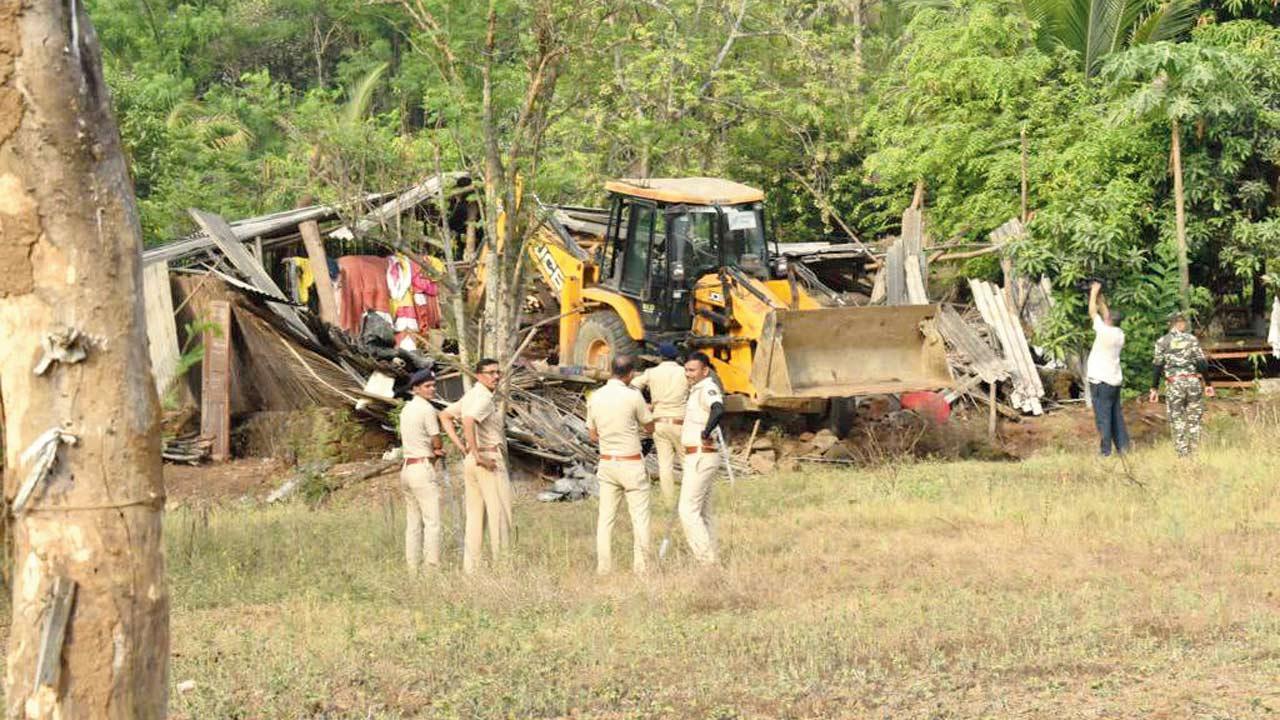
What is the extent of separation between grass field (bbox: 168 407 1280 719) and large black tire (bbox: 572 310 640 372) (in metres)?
3.93

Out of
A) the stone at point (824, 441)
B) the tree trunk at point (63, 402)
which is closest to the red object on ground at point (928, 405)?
the stone at point (824, 441)

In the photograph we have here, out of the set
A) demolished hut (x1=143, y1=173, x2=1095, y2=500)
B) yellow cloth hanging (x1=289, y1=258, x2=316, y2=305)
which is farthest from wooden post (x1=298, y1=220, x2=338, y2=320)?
yellow cloth hanging (x1=289, y1=258, x2=316, y2=305)

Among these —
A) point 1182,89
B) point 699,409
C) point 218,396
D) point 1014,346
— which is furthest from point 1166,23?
point 699,409

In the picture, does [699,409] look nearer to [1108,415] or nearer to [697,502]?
[697,502]

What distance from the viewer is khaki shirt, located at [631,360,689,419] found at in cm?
1360

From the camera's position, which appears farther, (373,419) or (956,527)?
(373,419)

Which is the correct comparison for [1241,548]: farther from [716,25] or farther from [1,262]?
[716,25]

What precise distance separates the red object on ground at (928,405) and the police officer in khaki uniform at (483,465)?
855cm

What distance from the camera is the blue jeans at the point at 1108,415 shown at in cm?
1620

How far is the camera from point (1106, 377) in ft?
52.9

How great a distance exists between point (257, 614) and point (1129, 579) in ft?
18.2

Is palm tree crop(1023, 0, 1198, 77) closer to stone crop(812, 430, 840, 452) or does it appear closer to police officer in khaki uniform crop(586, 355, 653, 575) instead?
stone crop(812, 430, 840, 452)

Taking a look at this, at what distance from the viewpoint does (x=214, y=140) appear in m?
31.3

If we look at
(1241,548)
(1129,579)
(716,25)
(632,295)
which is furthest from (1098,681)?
(716,25)
